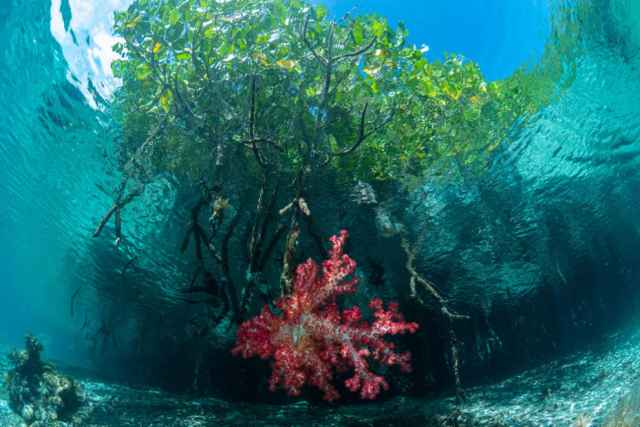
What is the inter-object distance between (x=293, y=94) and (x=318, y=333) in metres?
5.32

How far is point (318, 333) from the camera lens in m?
5.34

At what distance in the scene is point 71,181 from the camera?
13164 millimetres

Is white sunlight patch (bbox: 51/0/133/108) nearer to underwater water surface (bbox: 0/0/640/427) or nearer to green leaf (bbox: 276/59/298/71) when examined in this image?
underwater water surface (bbox: 0/0/640/427)

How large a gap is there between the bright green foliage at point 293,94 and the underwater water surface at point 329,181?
6 cm

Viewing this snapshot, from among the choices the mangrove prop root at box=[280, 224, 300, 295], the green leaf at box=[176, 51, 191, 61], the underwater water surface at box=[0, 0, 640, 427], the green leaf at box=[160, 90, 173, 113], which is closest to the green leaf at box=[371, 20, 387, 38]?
the underwater water surface at box=[0, 0, 640, 427]

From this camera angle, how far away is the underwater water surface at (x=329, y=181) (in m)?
6.51

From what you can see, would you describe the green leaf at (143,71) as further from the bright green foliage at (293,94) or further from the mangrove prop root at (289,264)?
the mangrove prop root at (289,264)

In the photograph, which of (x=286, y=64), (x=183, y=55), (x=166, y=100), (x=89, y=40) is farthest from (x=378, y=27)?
(x=89, y=40)

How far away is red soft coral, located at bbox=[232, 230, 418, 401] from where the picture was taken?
5289 mm

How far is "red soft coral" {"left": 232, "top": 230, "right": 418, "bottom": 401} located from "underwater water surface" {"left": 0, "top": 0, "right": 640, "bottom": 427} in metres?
0.04

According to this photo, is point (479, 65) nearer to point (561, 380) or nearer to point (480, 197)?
point (480, 197)

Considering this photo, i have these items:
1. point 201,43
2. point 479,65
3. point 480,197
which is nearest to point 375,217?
point 480,197

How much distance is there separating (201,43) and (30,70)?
5.98 m

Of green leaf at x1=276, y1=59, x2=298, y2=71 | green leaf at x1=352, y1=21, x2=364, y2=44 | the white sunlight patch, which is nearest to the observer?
green leaf at x1=352, y1=21, x2=364, y2=44
